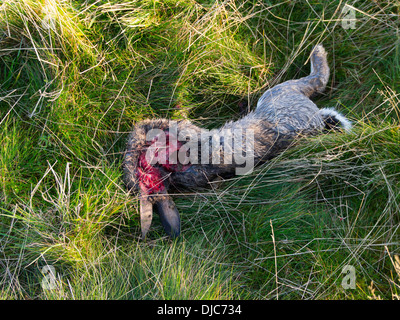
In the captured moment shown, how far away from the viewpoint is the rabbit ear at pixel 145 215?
2738 mm

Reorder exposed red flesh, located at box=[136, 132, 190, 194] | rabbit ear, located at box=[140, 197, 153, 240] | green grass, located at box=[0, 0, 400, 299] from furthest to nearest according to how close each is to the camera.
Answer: exposed red flesh, located at box=[136, 132, 190, 194]
rabbit ear, located at box=[140, 197, 153, 240]
green grass, located at box=[0, 0, 400, 299]

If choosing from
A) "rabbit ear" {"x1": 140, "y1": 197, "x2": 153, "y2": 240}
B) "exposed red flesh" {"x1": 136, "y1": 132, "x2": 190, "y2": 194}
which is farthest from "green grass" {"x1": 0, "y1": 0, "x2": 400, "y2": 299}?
"exposed red flesh" {"x1": 136, "y1": 132, "x2": 190, "y2": 194}

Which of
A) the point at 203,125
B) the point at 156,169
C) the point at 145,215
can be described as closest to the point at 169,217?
the point at 145,215

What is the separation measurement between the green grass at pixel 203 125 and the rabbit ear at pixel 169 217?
0.08 metres

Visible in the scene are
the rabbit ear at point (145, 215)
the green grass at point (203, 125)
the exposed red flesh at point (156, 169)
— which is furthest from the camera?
the exposed red flesh at point (156, 169)

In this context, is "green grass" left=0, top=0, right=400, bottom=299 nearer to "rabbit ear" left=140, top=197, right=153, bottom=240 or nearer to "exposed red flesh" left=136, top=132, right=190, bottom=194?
"rabbit ear" left=140, top=197, right=153, bottom=240

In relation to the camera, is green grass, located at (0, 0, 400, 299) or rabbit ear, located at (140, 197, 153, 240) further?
rabbit ear, located at (140, 197, 153, 240)

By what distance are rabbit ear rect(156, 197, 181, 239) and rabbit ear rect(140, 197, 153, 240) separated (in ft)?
0.26

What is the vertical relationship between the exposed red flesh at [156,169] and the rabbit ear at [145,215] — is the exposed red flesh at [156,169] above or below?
above

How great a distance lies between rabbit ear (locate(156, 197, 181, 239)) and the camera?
2.76 metres

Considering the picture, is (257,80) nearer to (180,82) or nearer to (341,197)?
(180,82)

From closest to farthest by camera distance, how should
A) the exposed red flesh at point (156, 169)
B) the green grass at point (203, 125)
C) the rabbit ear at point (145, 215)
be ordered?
1. the green grass at point (203, 125)
2. the rabbit ear at point (145, 215)
3. the exposed red flesh at point (156, 169)

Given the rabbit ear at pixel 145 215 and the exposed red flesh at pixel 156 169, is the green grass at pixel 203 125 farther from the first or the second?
the exposed red flesh at pixel 156 169

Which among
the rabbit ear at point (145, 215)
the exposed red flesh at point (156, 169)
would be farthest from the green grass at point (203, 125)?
the exposed red flesh at point (156, 169)
